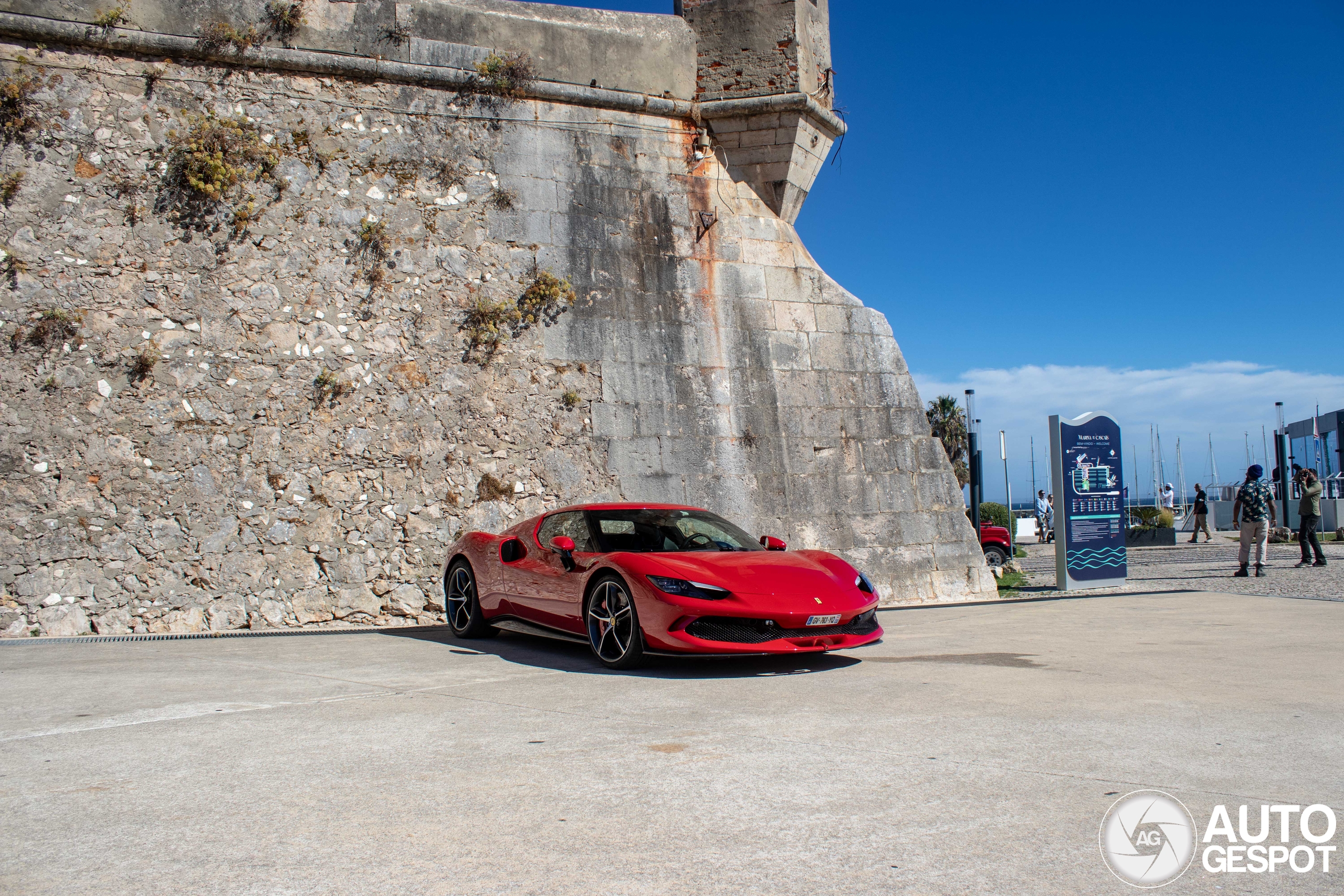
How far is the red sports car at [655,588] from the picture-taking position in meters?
5.99

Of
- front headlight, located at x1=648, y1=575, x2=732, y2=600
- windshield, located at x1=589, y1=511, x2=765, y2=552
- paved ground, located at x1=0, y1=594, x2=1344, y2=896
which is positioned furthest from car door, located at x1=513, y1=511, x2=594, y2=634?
front headlight, located at x1=648, y1=575, x2=732, y2=600

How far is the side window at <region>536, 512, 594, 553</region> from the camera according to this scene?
710cm

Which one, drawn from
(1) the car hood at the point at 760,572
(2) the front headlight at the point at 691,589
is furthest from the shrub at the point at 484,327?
(2) the front headlight at the point at 691,589

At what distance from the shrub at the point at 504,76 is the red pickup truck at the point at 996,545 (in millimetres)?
11638

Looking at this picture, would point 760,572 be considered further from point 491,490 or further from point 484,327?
point 484,327

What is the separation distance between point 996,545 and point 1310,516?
505 centimetres

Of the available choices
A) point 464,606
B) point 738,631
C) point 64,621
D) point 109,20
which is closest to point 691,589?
point 738,631

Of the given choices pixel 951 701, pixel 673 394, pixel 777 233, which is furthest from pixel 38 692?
pixel 777 233

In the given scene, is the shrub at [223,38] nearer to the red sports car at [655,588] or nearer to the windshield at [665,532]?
the red sports car at [655,588]

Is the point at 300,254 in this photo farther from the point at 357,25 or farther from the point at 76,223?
the point at 357,25

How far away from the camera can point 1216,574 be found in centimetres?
1387

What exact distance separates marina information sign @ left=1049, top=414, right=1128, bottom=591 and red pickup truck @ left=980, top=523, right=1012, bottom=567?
5239 mm

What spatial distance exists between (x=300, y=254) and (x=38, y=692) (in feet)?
18.9

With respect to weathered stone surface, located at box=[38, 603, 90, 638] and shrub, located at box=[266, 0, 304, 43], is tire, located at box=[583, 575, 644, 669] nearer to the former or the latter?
weathered stone surface, located at box=[38, 603, 90, 638]
